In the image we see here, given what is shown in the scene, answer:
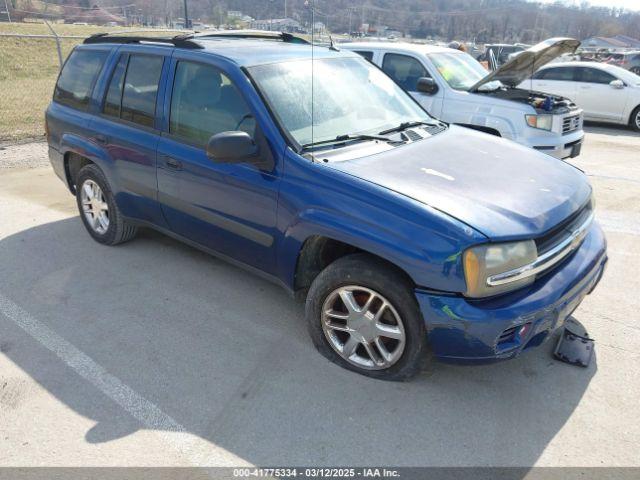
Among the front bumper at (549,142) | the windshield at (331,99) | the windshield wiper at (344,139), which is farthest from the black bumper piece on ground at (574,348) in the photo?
the front bumper at (549,142)

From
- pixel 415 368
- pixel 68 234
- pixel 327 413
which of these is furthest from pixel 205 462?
pixel 68 234

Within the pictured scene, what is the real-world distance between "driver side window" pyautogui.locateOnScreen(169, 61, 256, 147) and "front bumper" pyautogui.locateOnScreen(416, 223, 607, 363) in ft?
5.34

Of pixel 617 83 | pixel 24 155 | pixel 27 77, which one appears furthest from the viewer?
pixel 27 77

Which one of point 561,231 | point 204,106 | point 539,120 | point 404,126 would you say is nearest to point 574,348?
point 561,231

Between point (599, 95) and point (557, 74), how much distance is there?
114cm

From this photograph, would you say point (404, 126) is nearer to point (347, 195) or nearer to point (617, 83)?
point (347, 195)

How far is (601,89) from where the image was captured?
37.6 ft

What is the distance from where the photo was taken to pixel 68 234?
513 cm

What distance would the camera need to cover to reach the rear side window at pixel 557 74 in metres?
11.9

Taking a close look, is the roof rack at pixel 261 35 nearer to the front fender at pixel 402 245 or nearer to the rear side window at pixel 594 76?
the front fender at pixel 402 245

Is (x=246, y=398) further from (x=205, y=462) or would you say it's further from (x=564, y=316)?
(x=564, y=316)

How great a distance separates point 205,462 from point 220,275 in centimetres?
200

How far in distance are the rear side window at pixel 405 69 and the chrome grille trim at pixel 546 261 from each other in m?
4.75

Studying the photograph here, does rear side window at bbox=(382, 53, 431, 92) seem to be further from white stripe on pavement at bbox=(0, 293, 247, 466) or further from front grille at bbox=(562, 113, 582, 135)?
white stripe on pavement at bbox=(0, 293, 247, 466)
